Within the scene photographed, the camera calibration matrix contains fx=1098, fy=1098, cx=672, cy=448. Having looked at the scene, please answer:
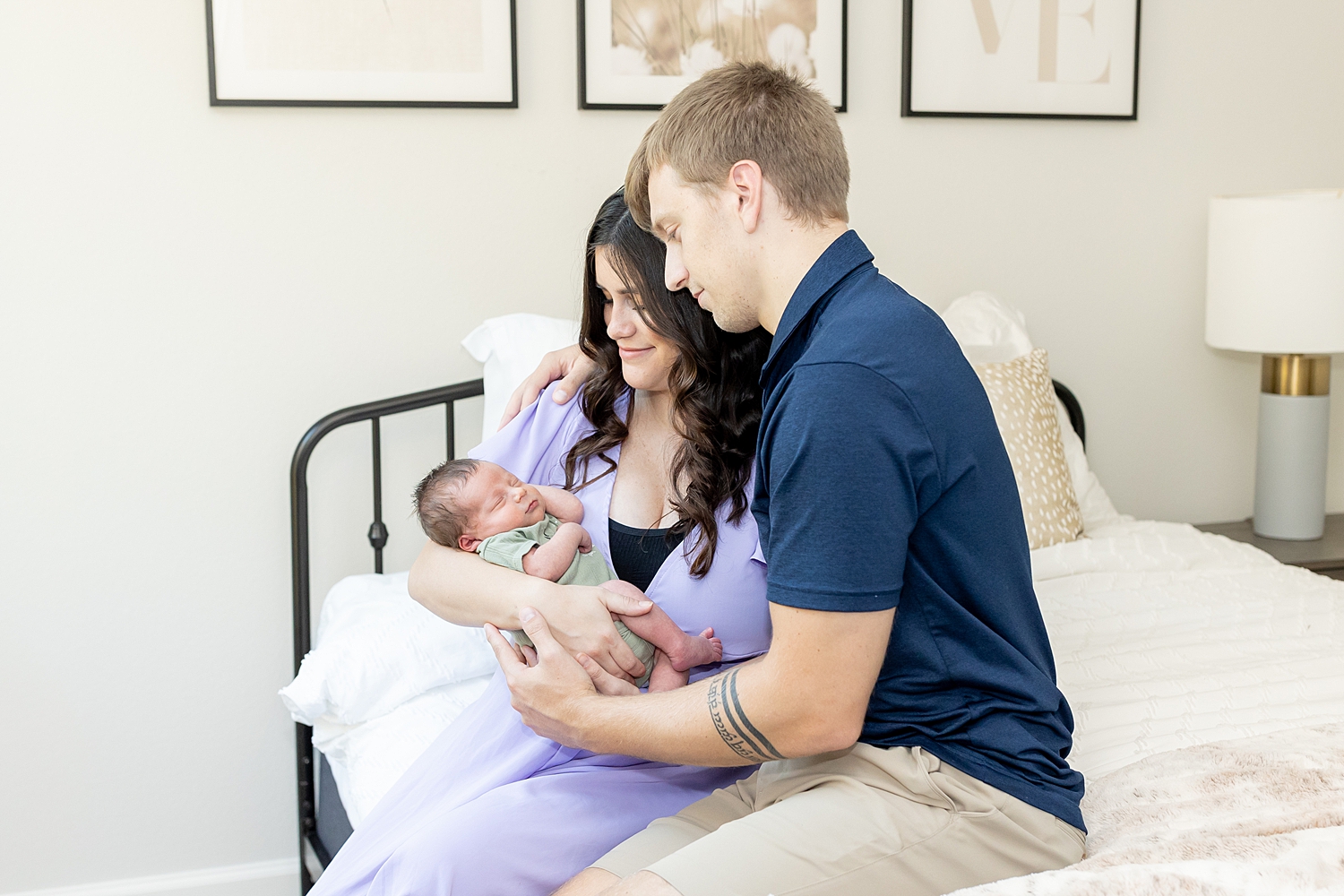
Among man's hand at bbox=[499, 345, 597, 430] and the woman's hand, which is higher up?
man's hand at bbox=[499, 345, 597, 430]

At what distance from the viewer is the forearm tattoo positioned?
106 cm

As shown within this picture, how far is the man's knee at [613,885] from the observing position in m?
0.99

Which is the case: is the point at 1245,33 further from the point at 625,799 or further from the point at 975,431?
the point at 625,799

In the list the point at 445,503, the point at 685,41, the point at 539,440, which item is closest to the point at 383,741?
the point at 445,503

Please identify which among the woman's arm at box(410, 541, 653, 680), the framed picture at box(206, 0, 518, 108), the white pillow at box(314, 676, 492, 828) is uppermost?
the framed picture at box(206, 0, 518, 108)

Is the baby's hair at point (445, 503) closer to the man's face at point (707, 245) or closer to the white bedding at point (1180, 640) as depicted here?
the man's face at point (707, 245)

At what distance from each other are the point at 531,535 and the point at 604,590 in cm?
17

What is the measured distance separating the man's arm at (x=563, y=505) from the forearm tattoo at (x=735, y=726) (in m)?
0.47

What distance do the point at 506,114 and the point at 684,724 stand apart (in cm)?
143

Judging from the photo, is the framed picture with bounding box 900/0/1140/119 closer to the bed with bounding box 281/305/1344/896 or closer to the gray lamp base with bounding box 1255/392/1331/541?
the bed with bounding box 281/305/1344/896

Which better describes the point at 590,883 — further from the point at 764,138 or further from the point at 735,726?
the point at 764,138

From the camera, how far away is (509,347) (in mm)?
2039

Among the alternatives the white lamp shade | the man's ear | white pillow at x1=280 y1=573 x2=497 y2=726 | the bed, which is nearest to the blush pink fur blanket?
the bed

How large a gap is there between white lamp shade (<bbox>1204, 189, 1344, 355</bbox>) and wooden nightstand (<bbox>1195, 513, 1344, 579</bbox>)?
434mm
